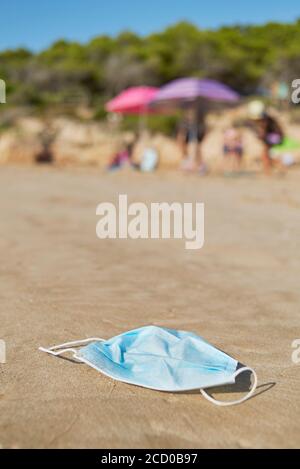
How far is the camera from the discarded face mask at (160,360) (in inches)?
72.7

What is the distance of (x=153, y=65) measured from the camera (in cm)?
2602

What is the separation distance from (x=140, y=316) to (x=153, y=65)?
24892 mm

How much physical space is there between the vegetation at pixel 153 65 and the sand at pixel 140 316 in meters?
18.3

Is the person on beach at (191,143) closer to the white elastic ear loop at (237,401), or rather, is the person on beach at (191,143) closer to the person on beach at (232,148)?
the person on beach at (232,148)

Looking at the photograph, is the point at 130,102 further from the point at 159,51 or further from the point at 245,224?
the point at 159,51

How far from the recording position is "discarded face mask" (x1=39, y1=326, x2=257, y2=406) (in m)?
Result: 1.85

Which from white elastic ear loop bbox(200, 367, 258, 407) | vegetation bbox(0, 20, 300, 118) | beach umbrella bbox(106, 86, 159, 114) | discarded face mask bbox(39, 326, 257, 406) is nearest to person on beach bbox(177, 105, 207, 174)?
beach umbrella bbox(106, 86, 159, 114)

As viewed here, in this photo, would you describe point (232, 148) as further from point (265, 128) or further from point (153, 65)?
point (153, 65)

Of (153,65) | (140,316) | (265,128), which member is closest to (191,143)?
(265,128)

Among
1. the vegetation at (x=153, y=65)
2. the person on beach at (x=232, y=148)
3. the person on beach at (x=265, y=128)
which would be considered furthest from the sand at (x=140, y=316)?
the vegetation at (x=153, y=65)

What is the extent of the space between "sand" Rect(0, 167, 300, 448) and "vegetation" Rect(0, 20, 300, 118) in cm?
1830

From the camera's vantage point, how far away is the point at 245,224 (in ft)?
17.0
